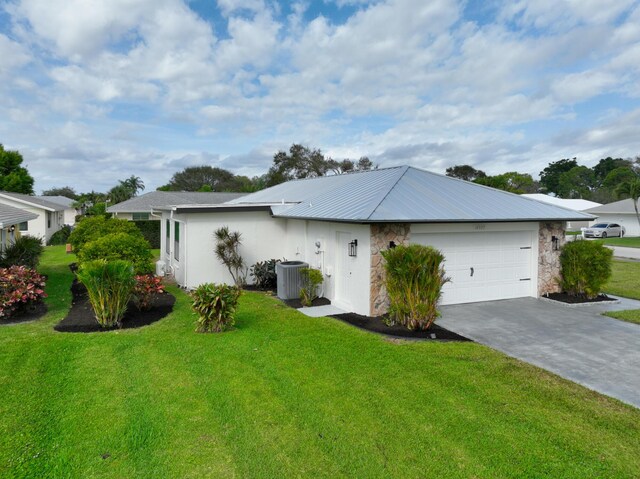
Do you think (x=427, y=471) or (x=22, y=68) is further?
(x=22, y=68)

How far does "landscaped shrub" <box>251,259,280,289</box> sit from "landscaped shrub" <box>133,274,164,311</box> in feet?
11.4

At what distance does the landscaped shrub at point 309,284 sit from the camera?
1059cm

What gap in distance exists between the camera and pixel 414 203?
9609 millimetres

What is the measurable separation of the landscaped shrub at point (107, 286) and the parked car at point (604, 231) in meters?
36.5

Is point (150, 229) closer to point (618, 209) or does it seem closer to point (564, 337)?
point (564, 337)

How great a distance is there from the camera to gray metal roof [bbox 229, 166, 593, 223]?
9.05 metres

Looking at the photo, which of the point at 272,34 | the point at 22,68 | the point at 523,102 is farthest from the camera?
the point at 523,102

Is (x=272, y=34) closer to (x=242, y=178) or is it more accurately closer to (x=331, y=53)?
(x=331, y=53)

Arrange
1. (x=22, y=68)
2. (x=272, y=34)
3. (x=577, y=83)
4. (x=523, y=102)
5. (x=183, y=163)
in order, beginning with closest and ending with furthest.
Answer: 1. (x=272, y=34)
2. (x=22, y=68)
3. (x=577, y=83)
4. (x=523, y=102)
5. (x=183, y=163)

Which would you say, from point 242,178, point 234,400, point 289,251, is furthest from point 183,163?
point 234,400

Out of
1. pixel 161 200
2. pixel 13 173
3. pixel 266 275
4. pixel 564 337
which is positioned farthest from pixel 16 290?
pixel 13 173

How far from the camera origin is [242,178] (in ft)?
227

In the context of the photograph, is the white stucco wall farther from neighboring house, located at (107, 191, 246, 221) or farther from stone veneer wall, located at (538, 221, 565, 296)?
neighboring house, located at (107, 191, 246, 221)

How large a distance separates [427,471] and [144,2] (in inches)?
440
